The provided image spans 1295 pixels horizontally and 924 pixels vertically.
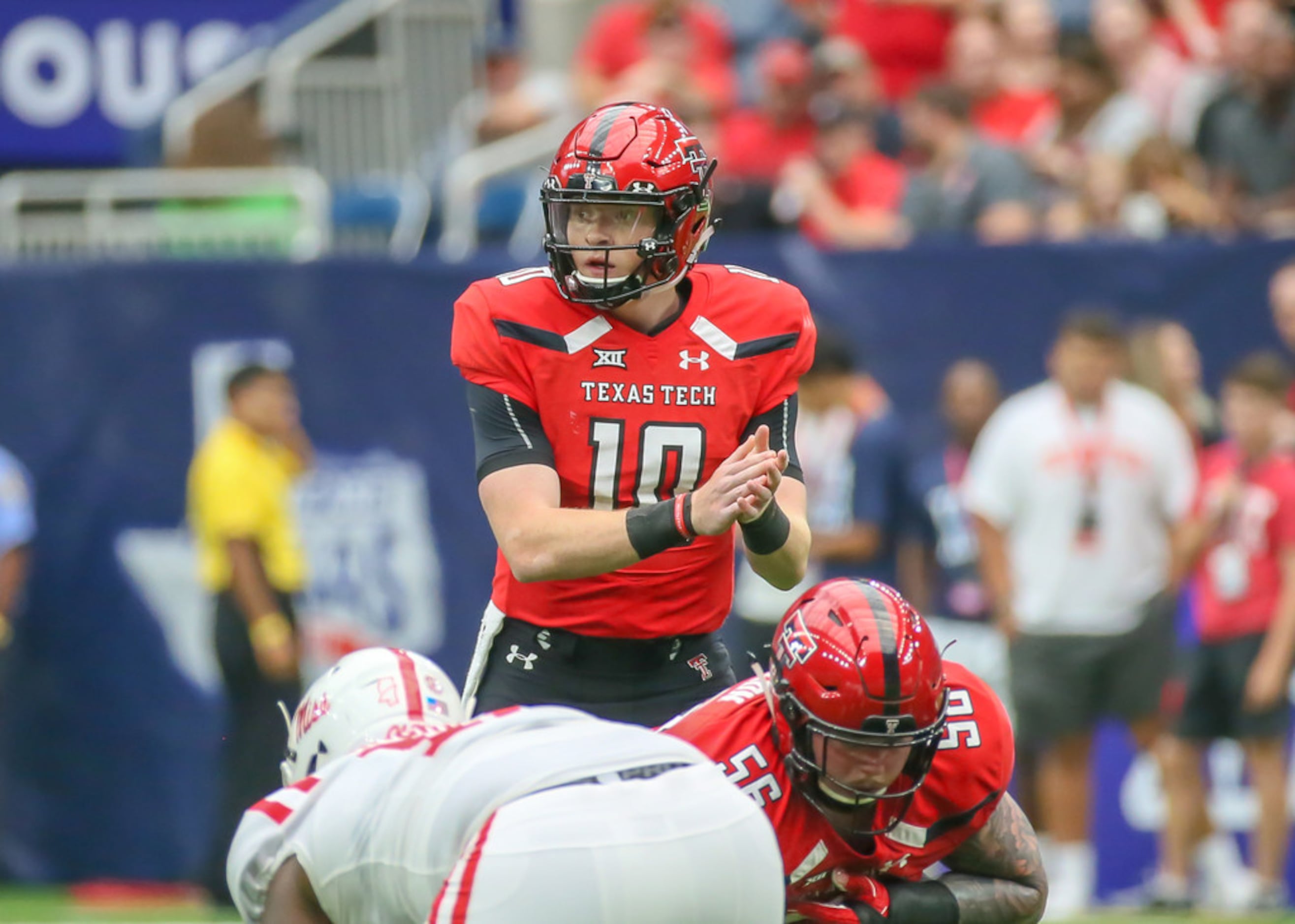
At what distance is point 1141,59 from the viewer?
10469 mm

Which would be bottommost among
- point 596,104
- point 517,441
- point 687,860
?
point 687,860

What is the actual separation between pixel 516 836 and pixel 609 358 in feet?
4.75

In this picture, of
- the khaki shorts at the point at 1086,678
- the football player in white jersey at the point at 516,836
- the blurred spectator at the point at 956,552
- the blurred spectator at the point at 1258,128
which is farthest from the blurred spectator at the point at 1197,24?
the football player in white jersey at the point at 516,836

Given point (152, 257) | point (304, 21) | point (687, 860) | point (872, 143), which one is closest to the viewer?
point (687, 860)

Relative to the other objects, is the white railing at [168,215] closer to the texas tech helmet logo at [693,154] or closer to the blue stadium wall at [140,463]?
the blue stadium wall at [140,463]

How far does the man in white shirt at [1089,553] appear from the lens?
26.5 ft

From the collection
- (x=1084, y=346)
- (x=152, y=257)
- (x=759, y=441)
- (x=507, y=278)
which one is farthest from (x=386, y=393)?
(x=759, y=441)

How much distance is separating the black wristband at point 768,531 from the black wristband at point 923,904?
26.6 inches

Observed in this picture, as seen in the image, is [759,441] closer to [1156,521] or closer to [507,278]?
[507,278]

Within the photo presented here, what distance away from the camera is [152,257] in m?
9.37

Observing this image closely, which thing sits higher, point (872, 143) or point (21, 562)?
point (872, 143)

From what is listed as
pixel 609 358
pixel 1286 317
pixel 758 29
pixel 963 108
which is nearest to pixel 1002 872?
pixel 609 358

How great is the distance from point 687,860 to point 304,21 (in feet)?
33.1

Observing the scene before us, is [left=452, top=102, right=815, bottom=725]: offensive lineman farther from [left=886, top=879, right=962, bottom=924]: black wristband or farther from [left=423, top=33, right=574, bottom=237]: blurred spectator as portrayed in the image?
[left=423, top=33, right=574, bottom=237]: blurred spectator
